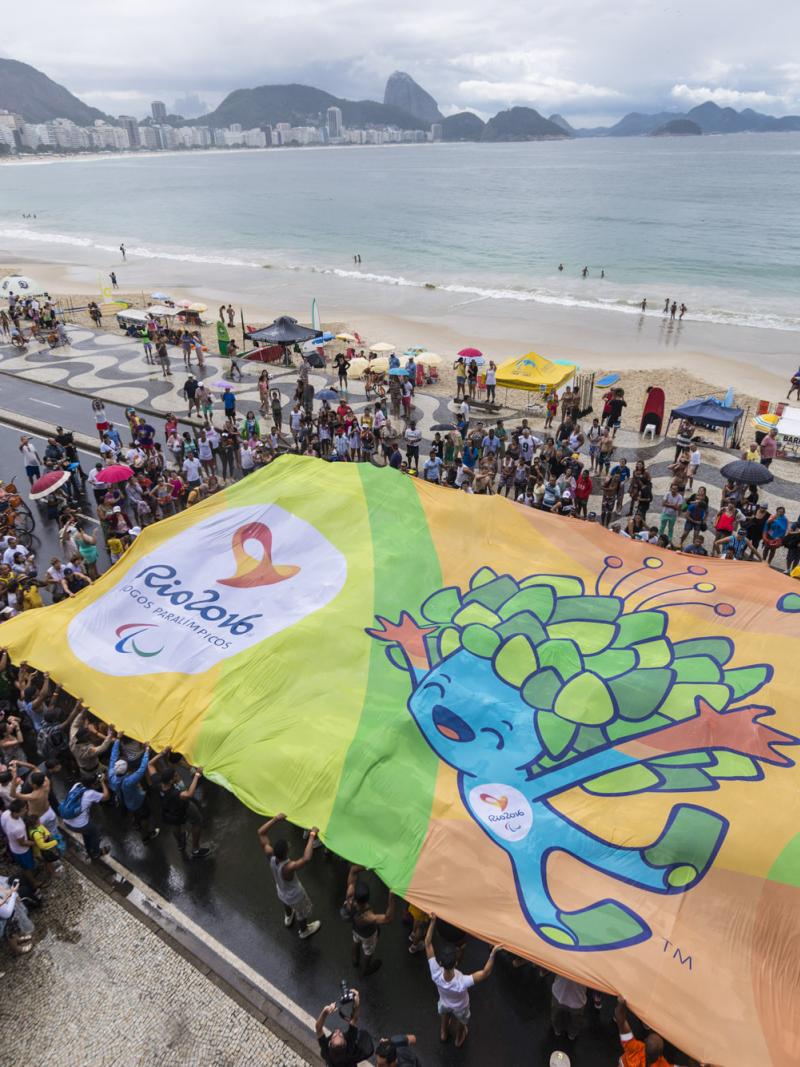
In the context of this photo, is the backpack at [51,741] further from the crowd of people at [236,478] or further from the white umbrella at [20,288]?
the white umbrella at [20,288]

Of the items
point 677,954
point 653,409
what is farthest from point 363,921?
point 653,409

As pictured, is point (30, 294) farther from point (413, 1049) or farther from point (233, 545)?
point (413, 1049)

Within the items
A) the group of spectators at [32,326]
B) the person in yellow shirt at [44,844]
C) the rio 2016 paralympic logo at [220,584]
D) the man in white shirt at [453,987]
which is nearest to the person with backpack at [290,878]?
the man in white shirt at [453,987]

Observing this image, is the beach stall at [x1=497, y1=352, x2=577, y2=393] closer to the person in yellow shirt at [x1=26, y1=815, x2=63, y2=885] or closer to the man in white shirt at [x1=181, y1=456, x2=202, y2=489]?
the man in white shirt at [x1=181, y1=456, x2=202, y2=489]

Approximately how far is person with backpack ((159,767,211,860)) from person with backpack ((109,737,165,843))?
A: 0.33 meters

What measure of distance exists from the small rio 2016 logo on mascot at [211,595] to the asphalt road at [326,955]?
2245mm

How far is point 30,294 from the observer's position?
38062 millimetres

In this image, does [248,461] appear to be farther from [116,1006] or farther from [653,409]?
[116,1006]

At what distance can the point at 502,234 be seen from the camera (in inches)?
3228

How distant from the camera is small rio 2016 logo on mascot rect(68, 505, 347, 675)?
31.2 feet

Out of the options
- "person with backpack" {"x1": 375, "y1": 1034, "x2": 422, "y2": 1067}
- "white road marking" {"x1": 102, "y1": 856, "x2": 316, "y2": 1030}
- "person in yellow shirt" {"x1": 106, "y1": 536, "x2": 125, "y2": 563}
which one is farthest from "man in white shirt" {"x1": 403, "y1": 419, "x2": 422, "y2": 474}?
"person with backpack" {"x1": 375, "y1": 1034, "x2": 422, "y2": 1067}

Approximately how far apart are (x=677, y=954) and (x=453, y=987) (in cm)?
214

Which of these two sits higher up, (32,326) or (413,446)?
(413,446)

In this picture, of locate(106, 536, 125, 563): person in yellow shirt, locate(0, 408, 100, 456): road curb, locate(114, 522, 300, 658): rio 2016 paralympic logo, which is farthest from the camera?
locate(0, 408, 100, 456): road curb
